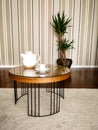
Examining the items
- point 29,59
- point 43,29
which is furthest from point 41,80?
point 43,29

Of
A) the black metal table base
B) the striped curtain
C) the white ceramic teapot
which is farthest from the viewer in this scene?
the striped curtain

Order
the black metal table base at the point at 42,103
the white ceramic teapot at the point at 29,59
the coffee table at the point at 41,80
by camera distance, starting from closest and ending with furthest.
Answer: the coffee table at the point at 41,80 < the black metal table base at the point at 42,103 < the white ceramic teapot at the point at 29,59

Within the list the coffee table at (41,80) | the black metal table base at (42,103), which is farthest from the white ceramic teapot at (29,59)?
the black metal table base at (42,103)

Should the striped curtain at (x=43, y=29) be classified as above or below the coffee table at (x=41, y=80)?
above

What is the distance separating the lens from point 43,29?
14.6 ft

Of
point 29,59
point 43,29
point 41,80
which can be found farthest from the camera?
point 43,29

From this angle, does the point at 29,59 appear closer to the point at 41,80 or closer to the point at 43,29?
the point at 41,80

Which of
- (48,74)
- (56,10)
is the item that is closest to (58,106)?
(48,74)

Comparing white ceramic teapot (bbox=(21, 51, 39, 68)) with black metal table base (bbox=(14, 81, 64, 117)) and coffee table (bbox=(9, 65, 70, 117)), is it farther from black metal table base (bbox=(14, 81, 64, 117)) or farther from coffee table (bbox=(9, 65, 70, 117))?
black metal table base (bbox=(14, 81, 64, 117))

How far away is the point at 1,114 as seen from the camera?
1990mm

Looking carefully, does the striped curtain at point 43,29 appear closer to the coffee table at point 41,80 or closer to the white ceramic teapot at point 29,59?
the coffee table at point 41,80

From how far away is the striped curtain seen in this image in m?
4.31

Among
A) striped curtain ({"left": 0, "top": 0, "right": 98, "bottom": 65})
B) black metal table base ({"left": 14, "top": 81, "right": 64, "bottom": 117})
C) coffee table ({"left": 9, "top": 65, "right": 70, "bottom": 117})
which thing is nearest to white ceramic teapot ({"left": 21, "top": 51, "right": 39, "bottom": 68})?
coffee table ({"left": 9, "top": 65, "right": 70, "bottom": 117})

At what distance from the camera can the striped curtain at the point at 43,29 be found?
14.1 ft
